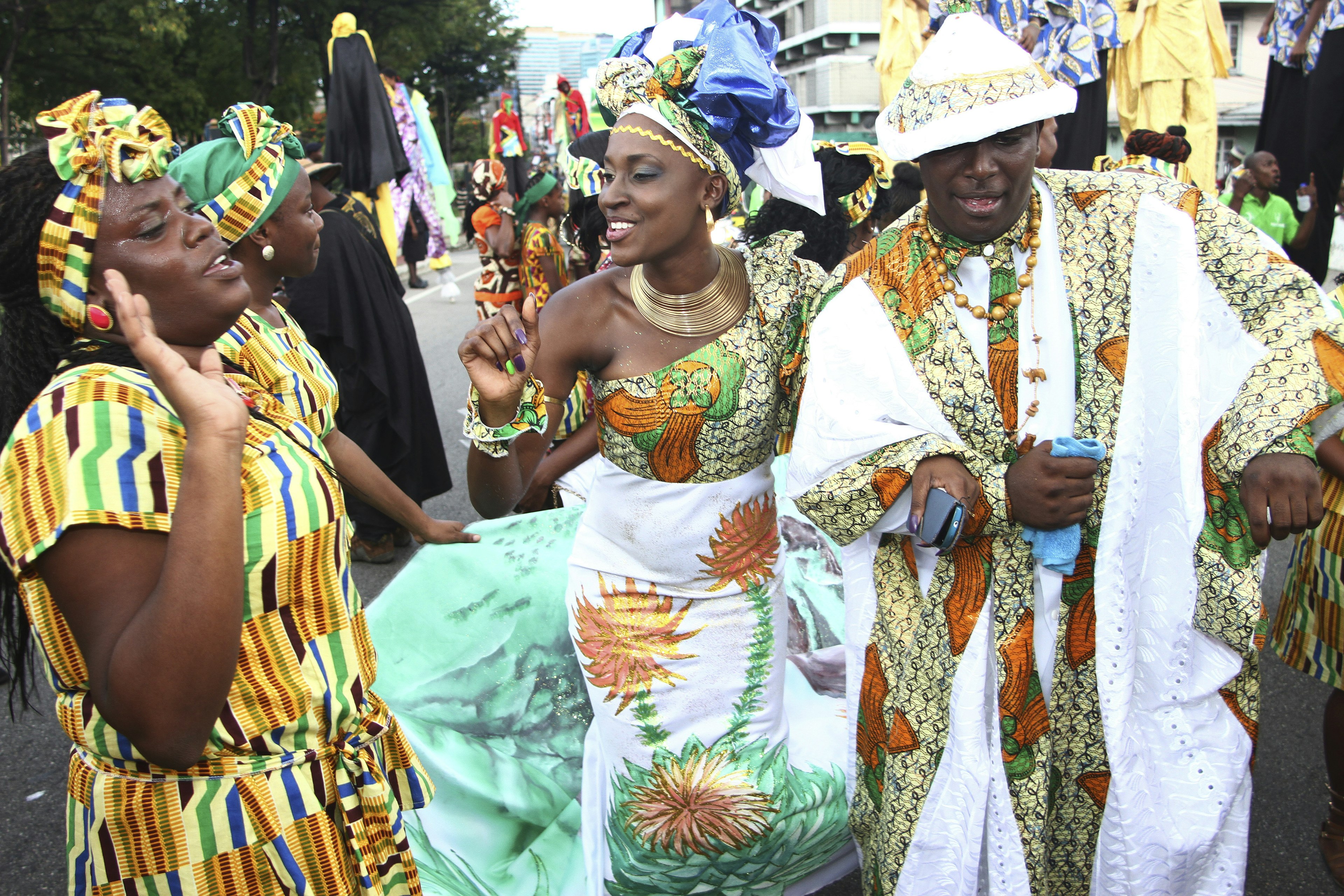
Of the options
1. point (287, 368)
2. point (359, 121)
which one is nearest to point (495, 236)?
point (359, 121)

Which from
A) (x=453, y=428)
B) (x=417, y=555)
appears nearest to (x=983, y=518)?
(x=417, y=555)

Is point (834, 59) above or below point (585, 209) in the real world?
above

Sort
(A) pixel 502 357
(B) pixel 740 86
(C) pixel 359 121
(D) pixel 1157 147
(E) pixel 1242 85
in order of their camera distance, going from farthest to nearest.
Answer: (E) pixel 1242 85 → (C) pixel 359 121 → (D) pixel 1157 147 → (B) pixel 740 86 → (A) pixel 502 357

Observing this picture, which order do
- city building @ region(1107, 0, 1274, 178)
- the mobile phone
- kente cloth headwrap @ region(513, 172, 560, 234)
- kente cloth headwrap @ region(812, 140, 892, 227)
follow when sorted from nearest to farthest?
1. the mobile phone
2. kente cloth headwrap @ region(812, 140, 892, 227)
3. kente cloth headwrap @ region(513, 172, 560, 234)
4. city building @ region(1107, 0, 1274, 178)

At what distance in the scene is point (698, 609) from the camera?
2.60m

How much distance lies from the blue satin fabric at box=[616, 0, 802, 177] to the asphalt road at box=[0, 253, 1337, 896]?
7.13 feet

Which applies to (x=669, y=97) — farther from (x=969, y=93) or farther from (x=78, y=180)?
(x=78, y=180)

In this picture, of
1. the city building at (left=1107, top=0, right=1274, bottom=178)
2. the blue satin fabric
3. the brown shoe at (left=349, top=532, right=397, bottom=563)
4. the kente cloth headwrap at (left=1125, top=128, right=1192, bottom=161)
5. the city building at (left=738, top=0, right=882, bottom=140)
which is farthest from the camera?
the city building at (left=738, top=0, right=882, bottom=140)

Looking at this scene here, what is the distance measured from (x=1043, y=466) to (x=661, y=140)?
1.18 m

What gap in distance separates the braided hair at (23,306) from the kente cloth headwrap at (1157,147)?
189 inches

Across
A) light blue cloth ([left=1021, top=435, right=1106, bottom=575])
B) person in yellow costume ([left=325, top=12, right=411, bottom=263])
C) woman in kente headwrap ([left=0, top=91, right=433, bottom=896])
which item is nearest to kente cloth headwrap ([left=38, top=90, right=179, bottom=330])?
woman in kente headwrap ([left=0, top=91, right=433, bottom=896])

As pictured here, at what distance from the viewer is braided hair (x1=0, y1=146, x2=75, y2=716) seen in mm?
1500

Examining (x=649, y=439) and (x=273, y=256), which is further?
(x=273, y=256)

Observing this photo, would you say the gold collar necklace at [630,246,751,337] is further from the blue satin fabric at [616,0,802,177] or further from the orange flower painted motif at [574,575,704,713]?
the orange flower painted motif at [574,575,704,713]
